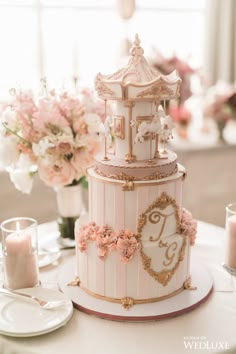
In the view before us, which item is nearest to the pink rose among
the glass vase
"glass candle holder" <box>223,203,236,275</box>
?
the glass vase

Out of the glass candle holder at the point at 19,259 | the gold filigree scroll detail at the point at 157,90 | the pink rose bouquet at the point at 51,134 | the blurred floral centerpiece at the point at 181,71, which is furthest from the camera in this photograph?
the blurred floral centerpiece at the point at 181,71

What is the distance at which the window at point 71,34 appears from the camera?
2.97 metres

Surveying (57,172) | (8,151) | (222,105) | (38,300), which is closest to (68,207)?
(57,172)

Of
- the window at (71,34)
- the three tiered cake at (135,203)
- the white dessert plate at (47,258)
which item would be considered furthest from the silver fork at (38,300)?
the window at (71,34)

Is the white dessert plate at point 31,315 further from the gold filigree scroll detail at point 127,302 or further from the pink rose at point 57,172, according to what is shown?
the pink rose at point 57,172

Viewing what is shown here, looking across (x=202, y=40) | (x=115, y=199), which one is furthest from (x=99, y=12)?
(x=115, y=199)

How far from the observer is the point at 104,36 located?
10.7 feet

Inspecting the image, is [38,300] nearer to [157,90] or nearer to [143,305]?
[143,305]

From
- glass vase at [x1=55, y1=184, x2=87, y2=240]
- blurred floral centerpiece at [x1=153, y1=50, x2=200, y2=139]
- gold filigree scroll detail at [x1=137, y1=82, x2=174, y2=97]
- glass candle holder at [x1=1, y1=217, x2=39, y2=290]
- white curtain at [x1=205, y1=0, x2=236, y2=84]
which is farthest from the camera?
white curtain at [x1=205, y1=0, x2=236, y2=84]

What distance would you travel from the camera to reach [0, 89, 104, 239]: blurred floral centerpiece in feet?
4.95

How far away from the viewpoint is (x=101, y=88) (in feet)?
4.21

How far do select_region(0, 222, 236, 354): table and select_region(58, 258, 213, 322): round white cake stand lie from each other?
0.01 metres

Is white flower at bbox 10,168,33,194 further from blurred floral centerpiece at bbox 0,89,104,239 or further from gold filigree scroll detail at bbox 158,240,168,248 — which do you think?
gold filigree scroll detail at bbox 158,240,168,248

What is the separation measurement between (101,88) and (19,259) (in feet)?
1.70
